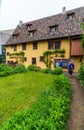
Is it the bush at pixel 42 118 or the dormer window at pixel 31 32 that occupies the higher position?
the dormer window at pixel 31 32

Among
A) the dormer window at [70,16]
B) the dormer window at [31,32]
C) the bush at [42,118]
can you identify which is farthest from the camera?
the dormer window at [31,32]

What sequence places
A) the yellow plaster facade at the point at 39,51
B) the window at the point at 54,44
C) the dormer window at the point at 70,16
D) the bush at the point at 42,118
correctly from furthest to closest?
the dormer window at the point at 70,16 → the window at the point at 54,44 → the yellow plaster facade at the point at 39,51 → the bush at the point at 42,118

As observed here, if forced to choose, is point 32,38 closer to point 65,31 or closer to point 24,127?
point 65,31

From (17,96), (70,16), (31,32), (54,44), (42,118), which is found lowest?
(17,96)

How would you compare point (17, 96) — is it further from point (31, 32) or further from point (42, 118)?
point (31, 32)

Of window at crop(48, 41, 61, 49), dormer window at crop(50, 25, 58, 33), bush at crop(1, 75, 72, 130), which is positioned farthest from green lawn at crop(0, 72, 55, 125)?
dormer window at crop(50, 25, 58, 33)

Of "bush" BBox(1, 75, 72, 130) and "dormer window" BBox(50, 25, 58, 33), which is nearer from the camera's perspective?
"bush" BBox(1, 75, 72, 130)

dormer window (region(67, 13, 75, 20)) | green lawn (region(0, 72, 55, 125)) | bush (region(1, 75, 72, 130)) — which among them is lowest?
green lawn (region(0, 72, 55, 125))

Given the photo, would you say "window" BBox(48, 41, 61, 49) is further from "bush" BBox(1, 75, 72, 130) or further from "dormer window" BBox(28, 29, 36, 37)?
"bush" BBox(1, 75, 72, 130)

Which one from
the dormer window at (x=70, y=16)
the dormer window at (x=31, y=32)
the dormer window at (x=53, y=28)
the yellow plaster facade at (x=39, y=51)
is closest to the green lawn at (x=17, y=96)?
the yellow plaster facade at (x=39, y=51)

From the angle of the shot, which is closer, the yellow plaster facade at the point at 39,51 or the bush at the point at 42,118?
the bush at the point at 42,118

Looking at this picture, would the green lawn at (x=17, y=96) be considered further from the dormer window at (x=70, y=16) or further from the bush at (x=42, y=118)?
the dormer window at (x=70, y=16)

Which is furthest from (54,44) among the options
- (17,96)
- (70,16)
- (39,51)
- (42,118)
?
(42,118)

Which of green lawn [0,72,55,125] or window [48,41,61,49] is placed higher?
window [48,41,61,49]
